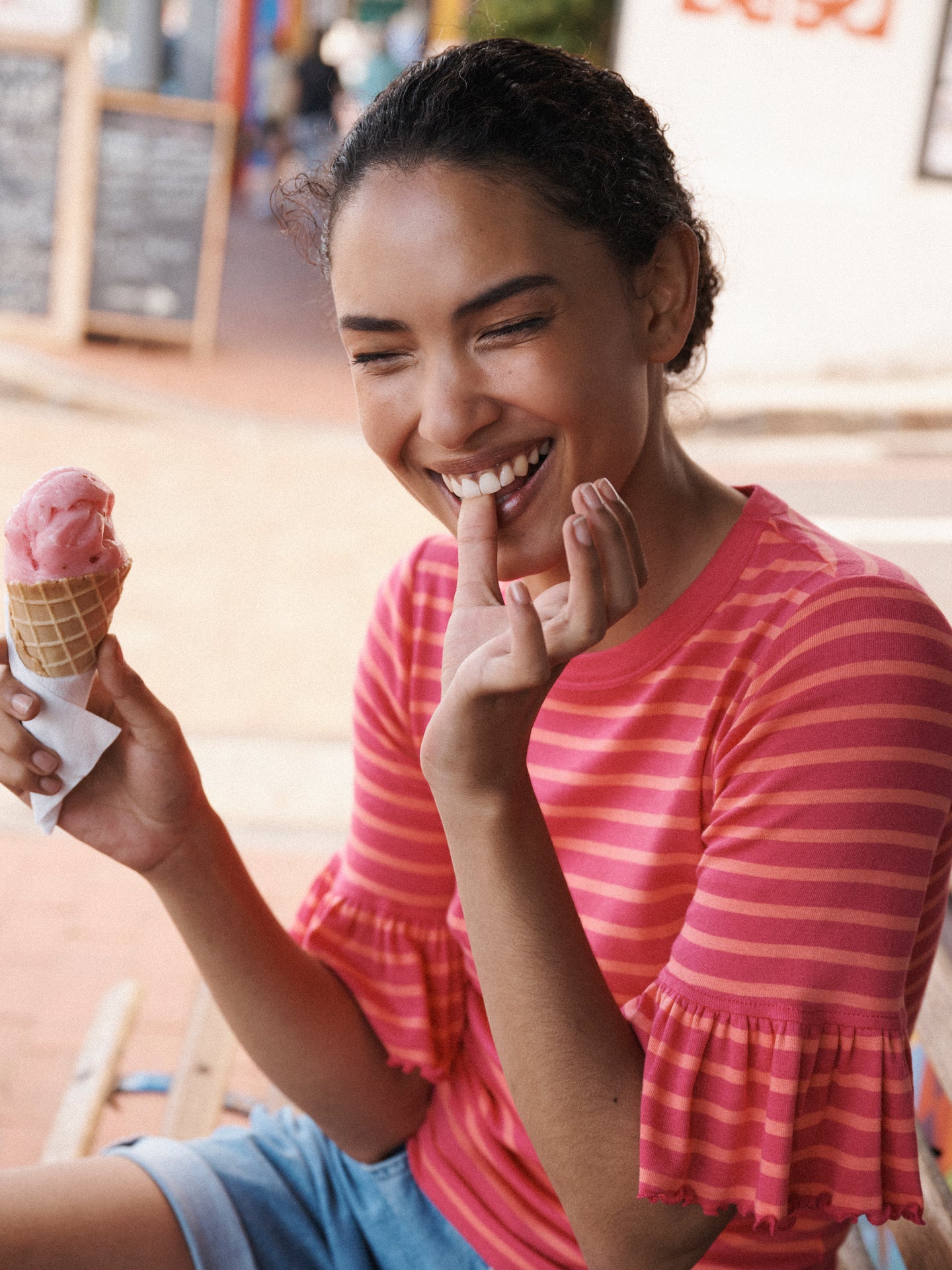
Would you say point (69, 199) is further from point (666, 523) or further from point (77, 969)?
point (666, 523)

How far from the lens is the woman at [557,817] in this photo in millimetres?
1459

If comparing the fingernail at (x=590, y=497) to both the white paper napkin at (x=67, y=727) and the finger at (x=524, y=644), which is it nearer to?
the finger at (x=524, y=644)

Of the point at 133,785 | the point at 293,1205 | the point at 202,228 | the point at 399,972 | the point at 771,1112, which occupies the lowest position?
the point at 293,1205

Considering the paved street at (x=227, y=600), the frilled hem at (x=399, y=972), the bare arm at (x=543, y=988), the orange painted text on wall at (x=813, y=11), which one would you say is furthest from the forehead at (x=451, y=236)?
the orange painted text on wall at (x=813, y=11)

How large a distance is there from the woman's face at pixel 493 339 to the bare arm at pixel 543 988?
236 millimetres

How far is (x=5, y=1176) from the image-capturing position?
1788mm

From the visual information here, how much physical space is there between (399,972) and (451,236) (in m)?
1.04

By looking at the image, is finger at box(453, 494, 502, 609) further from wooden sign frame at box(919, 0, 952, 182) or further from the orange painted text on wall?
wooden sign frame at box(919, 0, 952, 182)

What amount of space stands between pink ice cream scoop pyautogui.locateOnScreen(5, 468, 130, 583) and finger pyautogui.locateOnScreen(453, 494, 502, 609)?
0.45 meters

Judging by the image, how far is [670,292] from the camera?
1735 mm

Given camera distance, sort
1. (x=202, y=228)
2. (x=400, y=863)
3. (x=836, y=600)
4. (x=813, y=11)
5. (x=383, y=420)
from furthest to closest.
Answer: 1. (x=202, y=228)
2. (x=813, y=11)
3. (x=400, y=863)
4. (x=383, y=420)
5. (x=836, y=600)

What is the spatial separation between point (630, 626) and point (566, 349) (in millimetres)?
387

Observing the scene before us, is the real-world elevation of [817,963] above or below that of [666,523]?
below

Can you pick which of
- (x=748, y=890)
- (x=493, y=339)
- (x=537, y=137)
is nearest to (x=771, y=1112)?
(x=748, y=890)
